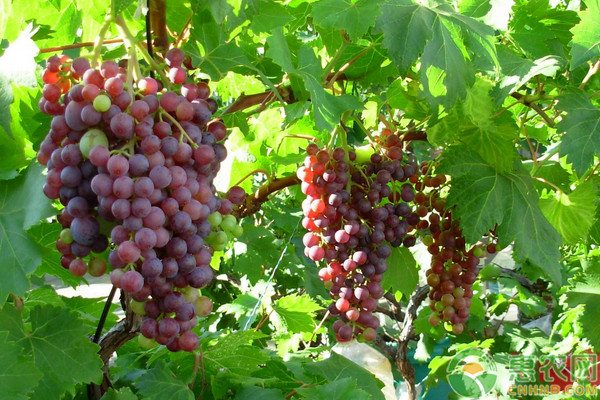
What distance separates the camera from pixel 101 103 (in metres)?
0.67

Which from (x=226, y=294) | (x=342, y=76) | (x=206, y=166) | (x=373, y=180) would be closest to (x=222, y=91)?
(x=342, y=76)

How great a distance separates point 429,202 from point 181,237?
875mm

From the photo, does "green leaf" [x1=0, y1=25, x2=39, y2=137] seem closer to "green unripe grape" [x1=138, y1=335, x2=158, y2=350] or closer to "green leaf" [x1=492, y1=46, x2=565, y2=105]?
"green unripe grape" [x1=138, y1=335, x2=158, y2=350]

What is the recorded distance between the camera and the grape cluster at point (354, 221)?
1.25 metres

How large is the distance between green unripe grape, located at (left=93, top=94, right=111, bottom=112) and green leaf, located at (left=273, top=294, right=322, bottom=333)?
1108 millimetres

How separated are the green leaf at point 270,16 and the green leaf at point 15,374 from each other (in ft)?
2.03

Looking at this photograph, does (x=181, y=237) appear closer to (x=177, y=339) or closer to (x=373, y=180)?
(x=177, y=339)

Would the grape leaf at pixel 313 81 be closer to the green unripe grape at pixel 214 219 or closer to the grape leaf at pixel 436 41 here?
the grape leaf at pixel 436 41

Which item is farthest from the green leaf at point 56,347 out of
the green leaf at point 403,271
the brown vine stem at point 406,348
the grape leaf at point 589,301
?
the brown vine stem at point 406,348

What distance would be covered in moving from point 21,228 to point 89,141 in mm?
191

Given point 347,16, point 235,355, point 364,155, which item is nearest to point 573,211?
point 364,155

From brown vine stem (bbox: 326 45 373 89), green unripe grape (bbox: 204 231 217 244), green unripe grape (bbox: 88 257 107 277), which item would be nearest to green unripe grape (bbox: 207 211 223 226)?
green unripe grape (bbox: 204 231 217 244)

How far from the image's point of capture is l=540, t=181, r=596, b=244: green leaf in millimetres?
1494

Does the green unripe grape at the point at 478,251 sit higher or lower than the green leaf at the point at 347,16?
lower
